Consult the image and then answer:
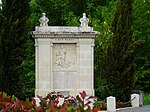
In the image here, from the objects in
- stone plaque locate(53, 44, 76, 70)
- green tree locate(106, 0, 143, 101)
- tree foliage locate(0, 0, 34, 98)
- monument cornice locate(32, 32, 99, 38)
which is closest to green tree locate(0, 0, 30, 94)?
tree foliage locate(0, 0, 34, 98)

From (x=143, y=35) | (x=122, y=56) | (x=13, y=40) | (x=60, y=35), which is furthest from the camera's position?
(x=143, y=35)

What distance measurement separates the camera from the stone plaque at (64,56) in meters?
19.4

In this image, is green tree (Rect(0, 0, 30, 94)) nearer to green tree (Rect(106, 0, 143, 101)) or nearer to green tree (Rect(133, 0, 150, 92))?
green tree (Rect(106, 0, 143, 101))

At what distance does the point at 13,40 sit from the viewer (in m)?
20.6

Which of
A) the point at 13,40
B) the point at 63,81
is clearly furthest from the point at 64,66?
the point at 13,40

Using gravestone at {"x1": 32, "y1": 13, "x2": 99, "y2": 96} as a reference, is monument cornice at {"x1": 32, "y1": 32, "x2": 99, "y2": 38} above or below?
above

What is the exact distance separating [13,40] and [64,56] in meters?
2.74

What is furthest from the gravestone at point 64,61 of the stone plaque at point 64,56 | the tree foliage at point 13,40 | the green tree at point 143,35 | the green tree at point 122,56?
the green tree at point 143,35

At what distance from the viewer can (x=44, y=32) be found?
1933cm

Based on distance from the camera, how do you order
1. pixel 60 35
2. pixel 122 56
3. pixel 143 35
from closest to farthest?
pixel 60 35, pixel 122 56, pixel 143 35

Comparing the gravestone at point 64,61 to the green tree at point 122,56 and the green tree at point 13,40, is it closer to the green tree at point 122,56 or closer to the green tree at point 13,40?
the green tree at point 13,40

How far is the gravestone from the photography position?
19.3 meters

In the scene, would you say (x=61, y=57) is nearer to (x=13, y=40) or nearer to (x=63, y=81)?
(x=63, y=81)

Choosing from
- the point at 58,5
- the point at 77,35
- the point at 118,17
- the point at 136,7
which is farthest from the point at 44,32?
the point at 58,5
